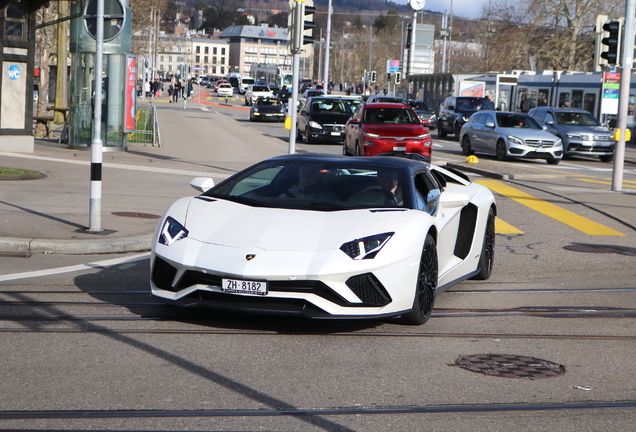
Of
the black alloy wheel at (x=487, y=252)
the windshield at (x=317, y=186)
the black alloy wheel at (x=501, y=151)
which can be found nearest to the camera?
the windshield at (x=317, y=186)

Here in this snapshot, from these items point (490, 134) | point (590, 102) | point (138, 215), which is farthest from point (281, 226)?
point (590, 102)

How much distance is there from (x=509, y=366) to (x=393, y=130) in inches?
713

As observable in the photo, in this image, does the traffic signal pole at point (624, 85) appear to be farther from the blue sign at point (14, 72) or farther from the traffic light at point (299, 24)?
the blue sign at point (14, 72)

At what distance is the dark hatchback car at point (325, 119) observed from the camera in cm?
3253

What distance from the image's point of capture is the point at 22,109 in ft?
69.9

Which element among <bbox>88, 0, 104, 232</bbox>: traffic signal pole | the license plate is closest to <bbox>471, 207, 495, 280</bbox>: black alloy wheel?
the license plate

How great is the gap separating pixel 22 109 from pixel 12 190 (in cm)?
785

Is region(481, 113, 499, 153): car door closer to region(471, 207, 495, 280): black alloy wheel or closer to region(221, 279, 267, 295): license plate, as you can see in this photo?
region(471, 207, 495, 280): black alloy wheel

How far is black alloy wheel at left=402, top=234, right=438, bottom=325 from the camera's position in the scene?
665 centimetres

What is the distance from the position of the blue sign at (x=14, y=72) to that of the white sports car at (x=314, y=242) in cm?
1507

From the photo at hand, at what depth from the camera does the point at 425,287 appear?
6.80m

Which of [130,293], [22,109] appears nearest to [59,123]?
[22,109]

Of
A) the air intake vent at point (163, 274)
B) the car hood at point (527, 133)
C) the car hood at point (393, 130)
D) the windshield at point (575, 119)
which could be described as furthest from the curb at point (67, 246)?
the windshield at point (575, 119)

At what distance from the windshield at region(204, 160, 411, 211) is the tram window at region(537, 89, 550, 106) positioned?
42798 millimetres
